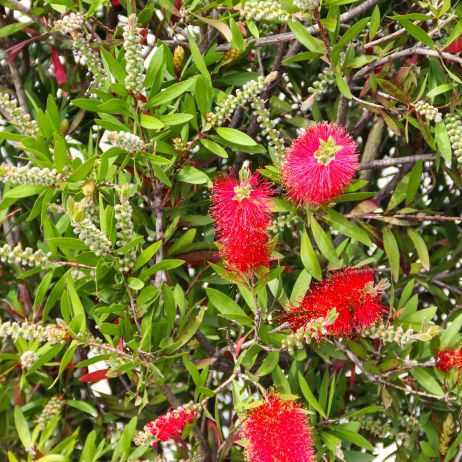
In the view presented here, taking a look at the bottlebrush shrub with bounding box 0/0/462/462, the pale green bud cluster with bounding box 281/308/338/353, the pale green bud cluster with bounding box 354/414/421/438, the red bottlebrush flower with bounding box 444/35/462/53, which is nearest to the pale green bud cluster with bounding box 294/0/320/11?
the bottlebrush shrub with bounding box 0/0/462/462

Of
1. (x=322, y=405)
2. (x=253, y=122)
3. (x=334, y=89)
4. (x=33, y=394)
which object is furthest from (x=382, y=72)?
(x=33, y=394)

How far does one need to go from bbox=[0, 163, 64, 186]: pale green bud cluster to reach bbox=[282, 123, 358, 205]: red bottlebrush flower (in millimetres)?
266

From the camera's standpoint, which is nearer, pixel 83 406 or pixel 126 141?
pixel 126 141

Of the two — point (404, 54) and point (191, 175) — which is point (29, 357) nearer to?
point (191, 175)

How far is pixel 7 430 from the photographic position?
49.4 inches

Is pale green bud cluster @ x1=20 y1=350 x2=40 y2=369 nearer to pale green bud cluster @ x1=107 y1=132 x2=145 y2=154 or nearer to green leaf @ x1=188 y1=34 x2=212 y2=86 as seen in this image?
pale green bud cluster @ x1=107 y1=132 x2=145 y2=154

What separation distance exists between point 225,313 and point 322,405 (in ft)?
0.72

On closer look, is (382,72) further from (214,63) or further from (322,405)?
(322,405)

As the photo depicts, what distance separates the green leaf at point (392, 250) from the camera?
1.04 m

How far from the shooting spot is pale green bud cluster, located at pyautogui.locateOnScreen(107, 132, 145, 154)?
87 cm

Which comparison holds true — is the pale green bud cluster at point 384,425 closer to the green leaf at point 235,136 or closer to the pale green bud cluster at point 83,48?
the green leaf at point 235,136

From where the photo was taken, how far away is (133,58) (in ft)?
2.83

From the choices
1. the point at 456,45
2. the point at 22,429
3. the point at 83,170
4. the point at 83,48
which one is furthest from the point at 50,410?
the point at 456,45

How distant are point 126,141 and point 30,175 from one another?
0.12m
